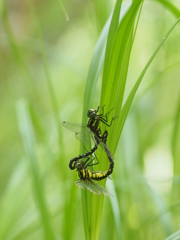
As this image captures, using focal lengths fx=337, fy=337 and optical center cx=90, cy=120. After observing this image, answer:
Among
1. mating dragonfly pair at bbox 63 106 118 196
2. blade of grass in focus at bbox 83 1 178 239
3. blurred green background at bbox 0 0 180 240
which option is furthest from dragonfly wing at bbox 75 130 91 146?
blurred green background at bbox 0 0 180 240

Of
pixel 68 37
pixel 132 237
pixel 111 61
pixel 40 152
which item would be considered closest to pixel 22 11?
pixel 68 37

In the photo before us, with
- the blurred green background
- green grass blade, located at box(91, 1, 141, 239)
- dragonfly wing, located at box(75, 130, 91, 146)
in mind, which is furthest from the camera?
the blurred green background

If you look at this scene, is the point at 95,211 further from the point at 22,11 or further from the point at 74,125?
the point at 22,11

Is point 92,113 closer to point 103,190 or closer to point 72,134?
point 103,190

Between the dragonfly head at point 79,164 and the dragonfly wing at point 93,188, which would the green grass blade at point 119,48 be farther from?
the dragonfly head at point 79,164

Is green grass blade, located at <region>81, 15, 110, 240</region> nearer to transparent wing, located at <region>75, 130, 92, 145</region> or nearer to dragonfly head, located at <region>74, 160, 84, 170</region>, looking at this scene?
transparent wing, located at <region>75, 130, 92, 145</region>

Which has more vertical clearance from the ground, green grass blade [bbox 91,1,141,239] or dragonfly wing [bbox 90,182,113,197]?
green grass blade [bbox 91,1,141,239]

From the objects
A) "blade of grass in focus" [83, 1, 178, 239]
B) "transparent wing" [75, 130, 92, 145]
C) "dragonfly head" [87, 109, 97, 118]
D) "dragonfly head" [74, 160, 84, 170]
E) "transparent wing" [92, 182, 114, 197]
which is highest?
"blade of grass in focus" [83, 1, 178, 239]

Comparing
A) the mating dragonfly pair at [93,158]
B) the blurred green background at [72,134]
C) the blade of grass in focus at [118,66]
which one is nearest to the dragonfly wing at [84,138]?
the mating dragonfly pair at [93,158]

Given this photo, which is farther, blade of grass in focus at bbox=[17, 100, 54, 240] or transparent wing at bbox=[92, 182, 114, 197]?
blade of grass in focus at bbox=[17, 100, 54, 240]
